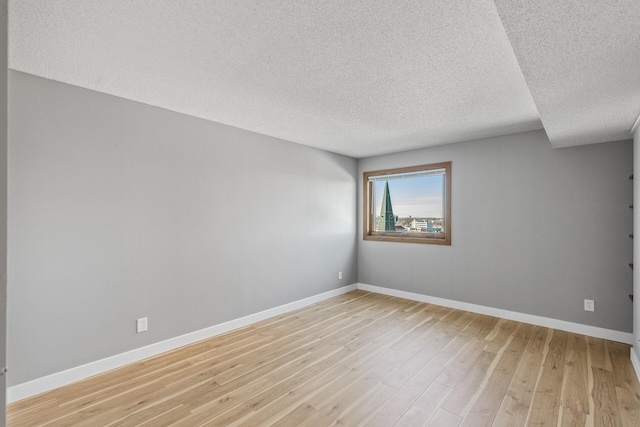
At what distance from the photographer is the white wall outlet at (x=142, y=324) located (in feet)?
9.39

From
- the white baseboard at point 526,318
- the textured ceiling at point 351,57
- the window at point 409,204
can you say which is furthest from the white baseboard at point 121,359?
the textured ceiling at point 351,57

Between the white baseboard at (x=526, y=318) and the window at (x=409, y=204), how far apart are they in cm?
84

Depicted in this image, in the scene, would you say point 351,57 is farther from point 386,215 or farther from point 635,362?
point 386,215

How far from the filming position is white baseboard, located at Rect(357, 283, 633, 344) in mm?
3264

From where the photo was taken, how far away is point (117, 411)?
6.91 ft

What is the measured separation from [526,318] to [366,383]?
100 inches

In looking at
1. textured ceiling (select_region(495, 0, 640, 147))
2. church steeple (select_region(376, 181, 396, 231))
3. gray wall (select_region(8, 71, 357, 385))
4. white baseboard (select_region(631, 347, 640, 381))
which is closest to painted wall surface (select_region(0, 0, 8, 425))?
textured ceiling (select_region(495, 0, 640, 147))

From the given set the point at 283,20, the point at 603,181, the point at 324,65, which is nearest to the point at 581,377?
the point at 603,181

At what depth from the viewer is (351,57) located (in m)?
2.04

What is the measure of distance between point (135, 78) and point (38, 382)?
241 centimetres

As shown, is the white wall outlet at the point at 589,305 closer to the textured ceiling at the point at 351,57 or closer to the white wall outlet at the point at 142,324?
the textured ceiling at the point at 351,57

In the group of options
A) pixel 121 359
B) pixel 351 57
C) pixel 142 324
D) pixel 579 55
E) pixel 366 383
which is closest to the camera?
pixel 579 55

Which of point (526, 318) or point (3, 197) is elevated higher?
point (3, 197)

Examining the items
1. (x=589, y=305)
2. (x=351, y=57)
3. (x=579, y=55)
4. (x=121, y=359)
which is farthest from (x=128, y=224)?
(x=589, y=305)
